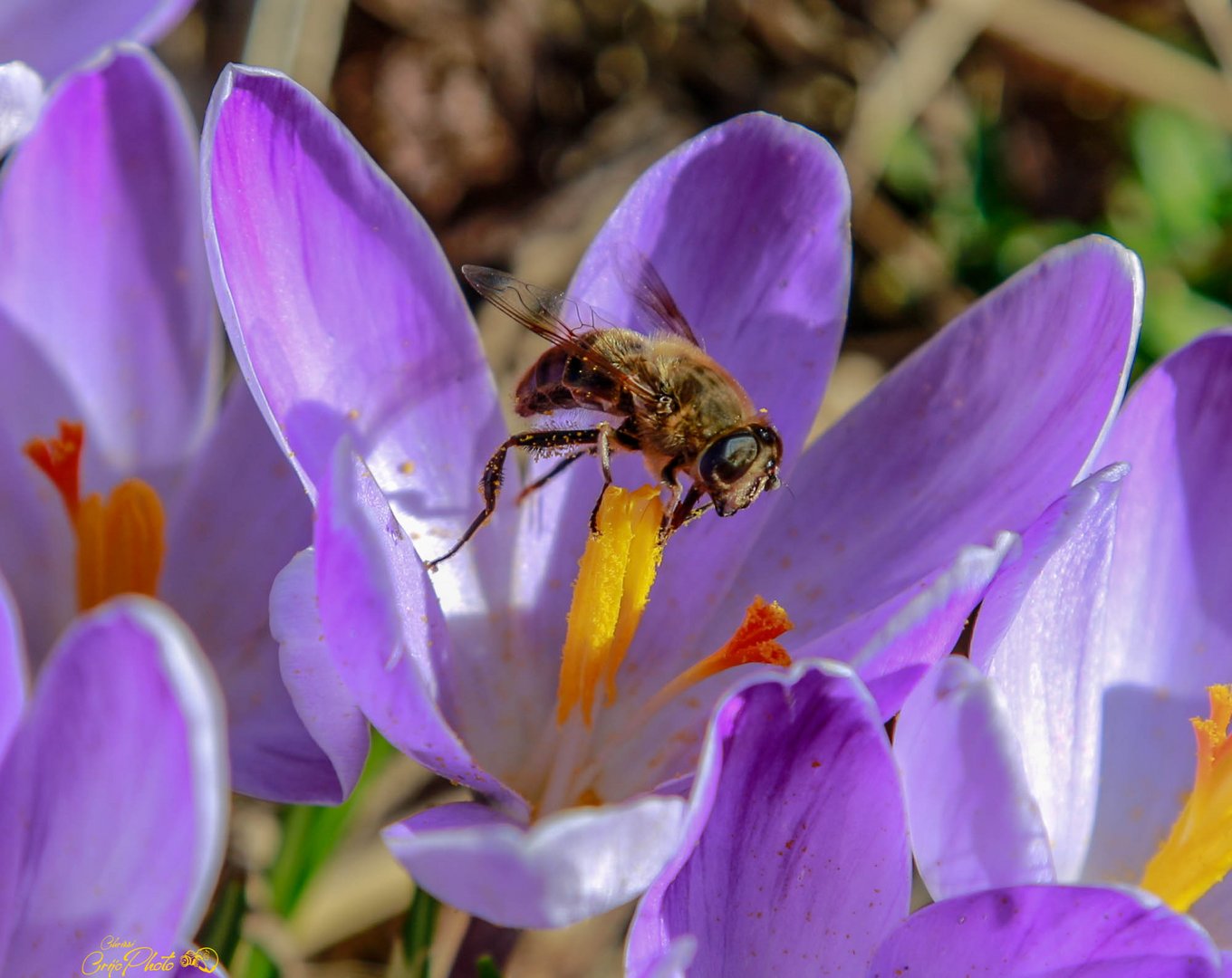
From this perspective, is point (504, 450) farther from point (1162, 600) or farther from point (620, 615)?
point (1162, 600)

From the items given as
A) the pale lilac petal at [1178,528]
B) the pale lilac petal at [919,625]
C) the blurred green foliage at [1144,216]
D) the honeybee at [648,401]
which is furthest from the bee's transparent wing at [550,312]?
the blurred green foliage at [1144,216]

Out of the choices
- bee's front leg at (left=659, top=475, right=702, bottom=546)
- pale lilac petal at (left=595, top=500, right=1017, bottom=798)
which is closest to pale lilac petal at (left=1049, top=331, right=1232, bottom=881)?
pale lilac petal at (left=595, top=500, right=1017, bottom=798)

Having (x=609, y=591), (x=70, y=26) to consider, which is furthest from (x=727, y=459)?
(x=70, y=26)

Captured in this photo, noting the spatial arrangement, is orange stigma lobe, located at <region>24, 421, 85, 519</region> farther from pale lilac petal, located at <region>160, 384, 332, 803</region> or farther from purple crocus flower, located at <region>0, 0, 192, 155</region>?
purple crocus flower, located at <region>0, 0, 192, 155</region>

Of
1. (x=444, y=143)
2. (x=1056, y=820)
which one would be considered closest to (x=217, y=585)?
(x=1056, y=820)

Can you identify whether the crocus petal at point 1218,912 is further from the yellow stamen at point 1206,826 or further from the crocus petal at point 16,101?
the crocus petal at point 16,101

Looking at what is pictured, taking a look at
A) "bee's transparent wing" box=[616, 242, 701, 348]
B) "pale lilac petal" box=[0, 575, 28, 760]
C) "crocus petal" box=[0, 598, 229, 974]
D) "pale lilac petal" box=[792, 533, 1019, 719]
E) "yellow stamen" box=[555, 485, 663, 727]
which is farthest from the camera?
"bee's transparent wing" box=[616, 242, 701, 348]
